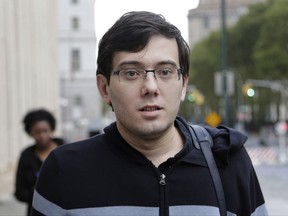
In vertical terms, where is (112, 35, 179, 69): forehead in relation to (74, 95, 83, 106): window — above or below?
above

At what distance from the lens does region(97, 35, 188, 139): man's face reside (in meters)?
2.37

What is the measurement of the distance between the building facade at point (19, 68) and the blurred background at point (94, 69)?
0.03m

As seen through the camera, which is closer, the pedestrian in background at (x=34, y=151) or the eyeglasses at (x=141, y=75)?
the eyeglasses at (x=141, y=75)

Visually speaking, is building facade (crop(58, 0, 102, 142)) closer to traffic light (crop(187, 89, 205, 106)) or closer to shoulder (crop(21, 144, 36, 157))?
traffic light (crop(187, 89, 205, 106))

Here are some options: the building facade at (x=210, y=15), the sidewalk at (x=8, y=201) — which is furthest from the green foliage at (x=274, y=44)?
the sidewalk at (x=8, y=201)

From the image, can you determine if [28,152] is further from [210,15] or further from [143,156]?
[210,15]

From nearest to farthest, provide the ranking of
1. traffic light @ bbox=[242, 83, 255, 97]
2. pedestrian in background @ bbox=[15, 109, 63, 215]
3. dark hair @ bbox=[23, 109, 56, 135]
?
1. pedestrian in background @ bbox=[15, 109, 63, 215]
2. dark hair @ bbox=[23, 109, 56, 135]
3. traffic light @ bbox=[242, 83, 255, 97]

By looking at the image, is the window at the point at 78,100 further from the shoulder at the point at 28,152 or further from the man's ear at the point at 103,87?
the man's ear at the point at 103,87

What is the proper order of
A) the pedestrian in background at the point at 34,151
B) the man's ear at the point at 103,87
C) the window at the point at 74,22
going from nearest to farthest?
the man's ear at the point at 103,87 → the pedestrian in background at the point at 34,151 → the window at the point at 74,22

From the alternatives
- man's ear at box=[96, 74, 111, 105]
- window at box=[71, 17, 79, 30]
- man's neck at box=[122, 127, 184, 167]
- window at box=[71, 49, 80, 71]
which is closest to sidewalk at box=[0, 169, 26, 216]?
man's ear at box=[96, 74, 111, 105]

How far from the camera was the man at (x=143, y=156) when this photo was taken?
236cm

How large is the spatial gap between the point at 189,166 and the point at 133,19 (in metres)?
0.52

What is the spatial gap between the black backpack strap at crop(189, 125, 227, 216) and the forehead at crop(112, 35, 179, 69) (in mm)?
265

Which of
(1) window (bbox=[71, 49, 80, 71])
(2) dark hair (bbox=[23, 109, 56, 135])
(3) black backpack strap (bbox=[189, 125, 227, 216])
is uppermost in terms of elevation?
(3) black backpack strap (bbox=[189, 125, 227, 216])
